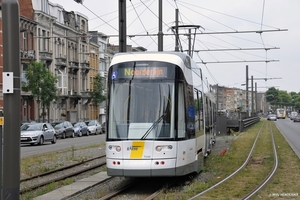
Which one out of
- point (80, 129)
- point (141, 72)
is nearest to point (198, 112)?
point (141, 72)

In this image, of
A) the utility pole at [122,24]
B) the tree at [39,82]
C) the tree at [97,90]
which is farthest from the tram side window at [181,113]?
the tree at [97,90]

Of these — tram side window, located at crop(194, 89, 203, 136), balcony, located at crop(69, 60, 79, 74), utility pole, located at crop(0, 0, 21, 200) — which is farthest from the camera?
balcony, located at crop(69, 60, 79, 74)

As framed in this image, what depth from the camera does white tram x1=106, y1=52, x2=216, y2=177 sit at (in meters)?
12.7

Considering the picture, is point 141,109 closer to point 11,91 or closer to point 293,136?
point 11,91

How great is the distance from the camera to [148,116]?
512 inches

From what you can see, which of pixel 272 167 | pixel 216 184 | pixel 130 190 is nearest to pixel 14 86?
pixel 130 190

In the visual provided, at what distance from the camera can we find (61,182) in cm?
1498

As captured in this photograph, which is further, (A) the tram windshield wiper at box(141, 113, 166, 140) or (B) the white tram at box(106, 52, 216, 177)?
(A) the tram windshield wiper at box(141, 113, 166, 140)

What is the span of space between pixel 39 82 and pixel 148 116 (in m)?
37.2

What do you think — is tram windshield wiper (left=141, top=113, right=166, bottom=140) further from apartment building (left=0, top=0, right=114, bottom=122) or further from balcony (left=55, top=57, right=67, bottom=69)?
balcony (left=55, top=57, right=67, bottom=69)

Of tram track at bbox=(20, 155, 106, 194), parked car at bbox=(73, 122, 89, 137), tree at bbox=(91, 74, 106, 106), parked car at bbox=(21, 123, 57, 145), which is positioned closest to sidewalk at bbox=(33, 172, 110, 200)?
tram track at bbox=(20, 155, 106, 194)

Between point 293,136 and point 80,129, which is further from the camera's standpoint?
point 80,129

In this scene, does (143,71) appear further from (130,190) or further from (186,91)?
(130,190)

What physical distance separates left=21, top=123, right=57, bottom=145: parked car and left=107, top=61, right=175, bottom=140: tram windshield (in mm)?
21972
